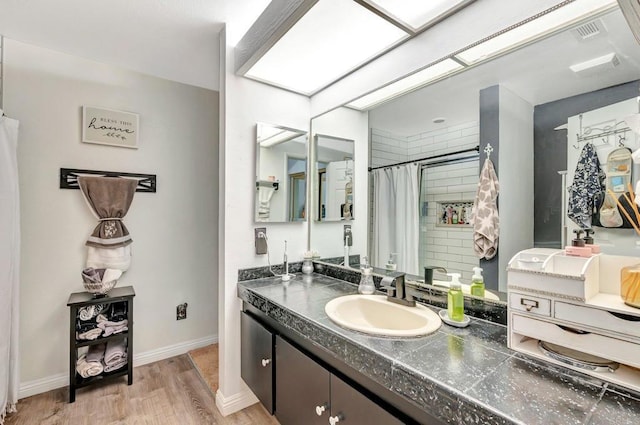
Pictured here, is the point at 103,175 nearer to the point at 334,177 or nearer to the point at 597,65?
the point at 334,177

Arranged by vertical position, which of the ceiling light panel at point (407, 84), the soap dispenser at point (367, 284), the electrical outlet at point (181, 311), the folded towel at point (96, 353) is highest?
the ceiling light panel at point (407, 84)

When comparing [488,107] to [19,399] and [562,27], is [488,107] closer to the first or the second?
[562,27]

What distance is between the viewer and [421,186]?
5.14ft

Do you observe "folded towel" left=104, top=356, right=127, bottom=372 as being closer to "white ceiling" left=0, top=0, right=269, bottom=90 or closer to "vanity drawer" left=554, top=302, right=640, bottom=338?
"white ceiling" left=0, top=0, right=269, bottom=90

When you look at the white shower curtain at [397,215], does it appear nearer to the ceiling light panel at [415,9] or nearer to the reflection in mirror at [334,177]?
the reflection in mirror at [334,177]

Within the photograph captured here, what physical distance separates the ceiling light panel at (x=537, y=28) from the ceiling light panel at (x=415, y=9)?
21 cm

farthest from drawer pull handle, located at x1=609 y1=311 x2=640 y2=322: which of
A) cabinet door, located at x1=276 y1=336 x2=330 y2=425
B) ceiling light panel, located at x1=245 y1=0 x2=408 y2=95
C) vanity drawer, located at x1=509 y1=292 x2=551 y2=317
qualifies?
ceiling light panel, located at x1=245 y1=0 x2=408 y2=95

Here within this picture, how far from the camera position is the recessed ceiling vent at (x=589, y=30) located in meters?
1.01

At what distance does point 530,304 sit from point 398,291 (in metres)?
0.57

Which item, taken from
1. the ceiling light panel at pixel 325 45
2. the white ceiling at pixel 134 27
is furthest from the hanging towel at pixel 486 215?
the white ceiling at pixel 134 27

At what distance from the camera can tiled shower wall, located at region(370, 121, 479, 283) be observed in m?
1.35

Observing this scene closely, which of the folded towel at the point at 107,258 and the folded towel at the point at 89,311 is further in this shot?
the folded towel at the point at 107,258

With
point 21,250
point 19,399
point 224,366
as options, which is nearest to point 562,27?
point 224,366

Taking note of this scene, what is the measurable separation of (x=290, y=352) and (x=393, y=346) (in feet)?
1.90
